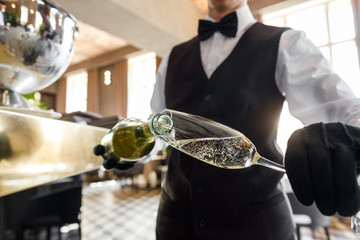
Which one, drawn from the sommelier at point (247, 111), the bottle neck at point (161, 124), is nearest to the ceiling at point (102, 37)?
the sommelier at point (247, 111)

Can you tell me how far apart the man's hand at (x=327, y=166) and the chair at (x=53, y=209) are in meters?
1.35

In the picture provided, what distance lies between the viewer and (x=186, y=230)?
0.79 m

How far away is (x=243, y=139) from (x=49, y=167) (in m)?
0.31

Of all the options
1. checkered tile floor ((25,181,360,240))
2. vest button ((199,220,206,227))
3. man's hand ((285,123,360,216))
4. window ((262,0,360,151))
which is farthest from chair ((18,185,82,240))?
window ((262,0,360,151))

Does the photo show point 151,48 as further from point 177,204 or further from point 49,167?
point 49,167

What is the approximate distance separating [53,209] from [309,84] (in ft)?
4.97

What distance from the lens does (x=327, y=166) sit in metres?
0.31

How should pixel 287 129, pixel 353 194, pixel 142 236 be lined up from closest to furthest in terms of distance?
pixel 353 194 < pixel 142 236 < pixel 287 129

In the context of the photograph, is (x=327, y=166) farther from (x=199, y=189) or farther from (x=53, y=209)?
(x=53, y=209)

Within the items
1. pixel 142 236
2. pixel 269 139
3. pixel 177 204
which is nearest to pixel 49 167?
pixel 177 204

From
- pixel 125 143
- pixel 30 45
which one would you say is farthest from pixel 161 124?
pixel 30 45

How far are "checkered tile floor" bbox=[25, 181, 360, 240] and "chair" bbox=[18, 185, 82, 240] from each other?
10 cm

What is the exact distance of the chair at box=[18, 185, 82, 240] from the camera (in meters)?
1.28

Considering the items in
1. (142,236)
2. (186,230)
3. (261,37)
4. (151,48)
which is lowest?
(142,236)
